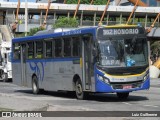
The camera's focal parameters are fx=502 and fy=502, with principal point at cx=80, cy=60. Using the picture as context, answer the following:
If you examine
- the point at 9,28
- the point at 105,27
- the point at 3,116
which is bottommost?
the point at 9,28

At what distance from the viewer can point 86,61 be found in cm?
1973

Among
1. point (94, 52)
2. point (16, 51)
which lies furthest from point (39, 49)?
point (94, 52)

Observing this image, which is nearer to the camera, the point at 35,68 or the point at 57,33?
the point at 57,33

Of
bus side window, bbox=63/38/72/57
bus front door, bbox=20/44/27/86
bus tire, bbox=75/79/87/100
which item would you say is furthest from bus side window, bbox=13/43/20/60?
bus tire, bbox=75/79/87/100

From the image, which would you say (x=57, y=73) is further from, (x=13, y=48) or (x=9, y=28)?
(x=9, y=28)

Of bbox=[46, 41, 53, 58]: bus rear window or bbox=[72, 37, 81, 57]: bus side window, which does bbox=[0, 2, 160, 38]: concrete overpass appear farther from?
bbox=[72, 37, 81, 57]: bus side window

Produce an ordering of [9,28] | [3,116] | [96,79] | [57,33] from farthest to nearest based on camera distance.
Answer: [9,28] < [57,33] < [96,79] < [3,116]

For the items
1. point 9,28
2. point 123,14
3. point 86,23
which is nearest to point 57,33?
point 9,28

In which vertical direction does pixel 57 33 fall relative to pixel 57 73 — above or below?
above

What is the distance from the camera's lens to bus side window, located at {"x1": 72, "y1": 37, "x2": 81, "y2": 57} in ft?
66.6

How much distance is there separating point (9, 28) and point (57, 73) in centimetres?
6169

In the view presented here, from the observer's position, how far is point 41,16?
92688 millimetres

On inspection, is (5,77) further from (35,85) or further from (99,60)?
(99,60)

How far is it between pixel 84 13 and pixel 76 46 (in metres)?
78.5
